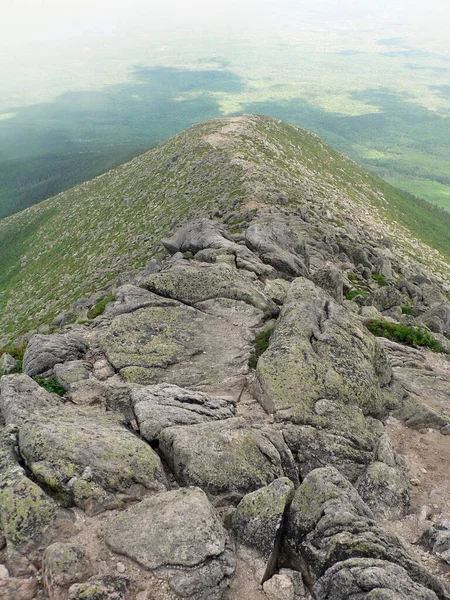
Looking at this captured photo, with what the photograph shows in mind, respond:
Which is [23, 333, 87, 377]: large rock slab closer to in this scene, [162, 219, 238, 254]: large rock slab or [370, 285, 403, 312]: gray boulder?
[162, 219, 238, 254]: large rock slab

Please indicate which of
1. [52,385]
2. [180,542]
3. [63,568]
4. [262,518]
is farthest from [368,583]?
[52,385]

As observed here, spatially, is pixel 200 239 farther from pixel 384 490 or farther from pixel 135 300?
pixel 384 490

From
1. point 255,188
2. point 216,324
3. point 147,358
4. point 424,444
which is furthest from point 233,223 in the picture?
point 424,444

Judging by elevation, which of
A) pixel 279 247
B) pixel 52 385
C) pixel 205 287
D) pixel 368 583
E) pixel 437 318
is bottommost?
pixel 437 318

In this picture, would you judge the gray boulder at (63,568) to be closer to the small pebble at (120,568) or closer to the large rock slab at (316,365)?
the small pebble at (120,568)

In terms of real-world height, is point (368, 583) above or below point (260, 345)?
above

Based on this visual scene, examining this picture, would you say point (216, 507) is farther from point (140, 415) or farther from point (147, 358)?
point (147, 358)
